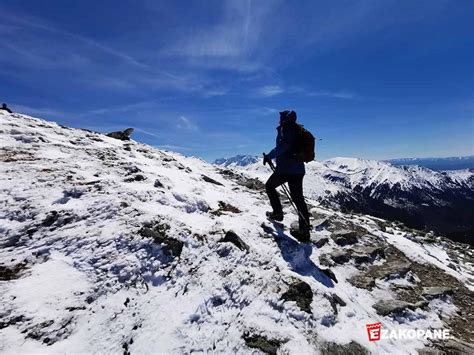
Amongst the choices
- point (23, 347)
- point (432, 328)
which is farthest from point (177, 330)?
point (432, 328)

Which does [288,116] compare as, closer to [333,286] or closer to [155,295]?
[333,286]

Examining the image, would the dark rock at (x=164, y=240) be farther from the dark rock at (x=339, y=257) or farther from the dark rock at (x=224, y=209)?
the dark rock at (x=339, y=257)

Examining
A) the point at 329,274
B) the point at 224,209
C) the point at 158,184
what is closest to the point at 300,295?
the point at 329,274

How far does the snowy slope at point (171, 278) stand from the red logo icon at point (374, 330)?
187 mm

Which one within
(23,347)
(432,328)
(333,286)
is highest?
(23,347)

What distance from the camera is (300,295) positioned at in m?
7.79

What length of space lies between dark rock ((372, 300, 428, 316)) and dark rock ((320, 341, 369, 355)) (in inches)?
93.9

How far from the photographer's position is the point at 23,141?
56.4 ft

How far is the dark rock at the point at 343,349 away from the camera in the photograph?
6.55 metres

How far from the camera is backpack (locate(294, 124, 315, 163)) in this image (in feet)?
34.1

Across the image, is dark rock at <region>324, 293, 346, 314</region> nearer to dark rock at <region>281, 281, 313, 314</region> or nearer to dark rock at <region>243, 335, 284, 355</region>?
dark rock at <region>281, 281, 313, 314</region>

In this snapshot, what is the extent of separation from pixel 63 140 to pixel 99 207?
12.9 meters

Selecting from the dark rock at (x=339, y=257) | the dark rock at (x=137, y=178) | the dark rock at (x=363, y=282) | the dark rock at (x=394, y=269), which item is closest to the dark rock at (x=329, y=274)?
the dark rock at (x=363, y=282)

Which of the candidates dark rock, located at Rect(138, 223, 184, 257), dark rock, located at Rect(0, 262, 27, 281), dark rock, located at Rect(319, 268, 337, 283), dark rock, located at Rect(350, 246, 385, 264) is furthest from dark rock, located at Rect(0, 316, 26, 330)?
dark rock, located at Rect(350, 246, 385, 264)
